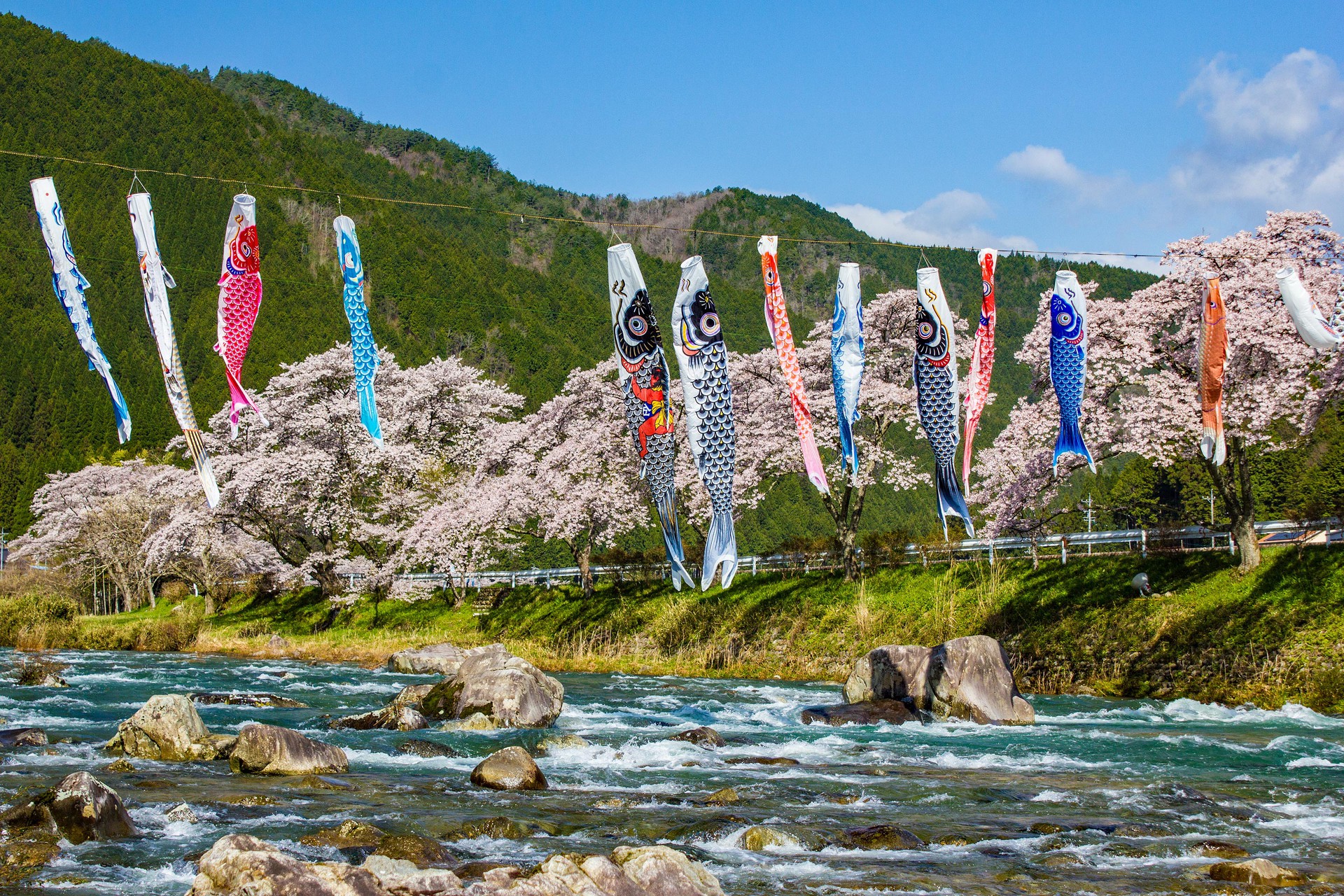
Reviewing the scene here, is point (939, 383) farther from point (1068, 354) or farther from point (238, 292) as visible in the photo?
point (238, 292)

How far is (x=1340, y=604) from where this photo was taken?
61.3 ft

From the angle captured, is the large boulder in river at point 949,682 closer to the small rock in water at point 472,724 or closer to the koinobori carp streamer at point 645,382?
the small rock in water at point 472,724

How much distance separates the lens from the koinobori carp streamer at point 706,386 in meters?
13.1

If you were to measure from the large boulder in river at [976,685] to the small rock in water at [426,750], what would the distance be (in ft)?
28.2

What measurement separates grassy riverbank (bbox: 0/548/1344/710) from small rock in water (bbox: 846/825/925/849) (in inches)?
475

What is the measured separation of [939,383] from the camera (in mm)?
16094

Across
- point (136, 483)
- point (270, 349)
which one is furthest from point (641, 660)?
point (270, 349)

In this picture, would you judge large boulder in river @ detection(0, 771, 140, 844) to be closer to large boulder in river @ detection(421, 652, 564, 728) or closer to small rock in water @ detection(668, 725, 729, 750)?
small rock in water @ detection(668, 725, 729, 750)

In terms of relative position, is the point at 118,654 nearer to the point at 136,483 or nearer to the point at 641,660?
the point at 641,660

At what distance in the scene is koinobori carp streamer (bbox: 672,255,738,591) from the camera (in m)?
13.1

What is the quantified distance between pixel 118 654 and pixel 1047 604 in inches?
1077

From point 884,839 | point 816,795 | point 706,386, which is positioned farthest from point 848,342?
point 884,839

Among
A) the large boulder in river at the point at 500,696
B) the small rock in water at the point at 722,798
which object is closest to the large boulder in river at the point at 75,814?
the small rock in water at the point at 722,798

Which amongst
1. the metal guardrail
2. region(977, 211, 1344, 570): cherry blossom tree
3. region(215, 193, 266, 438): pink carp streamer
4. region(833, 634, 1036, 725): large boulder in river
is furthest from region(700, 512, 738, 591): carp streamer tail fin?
the metal guardrail
